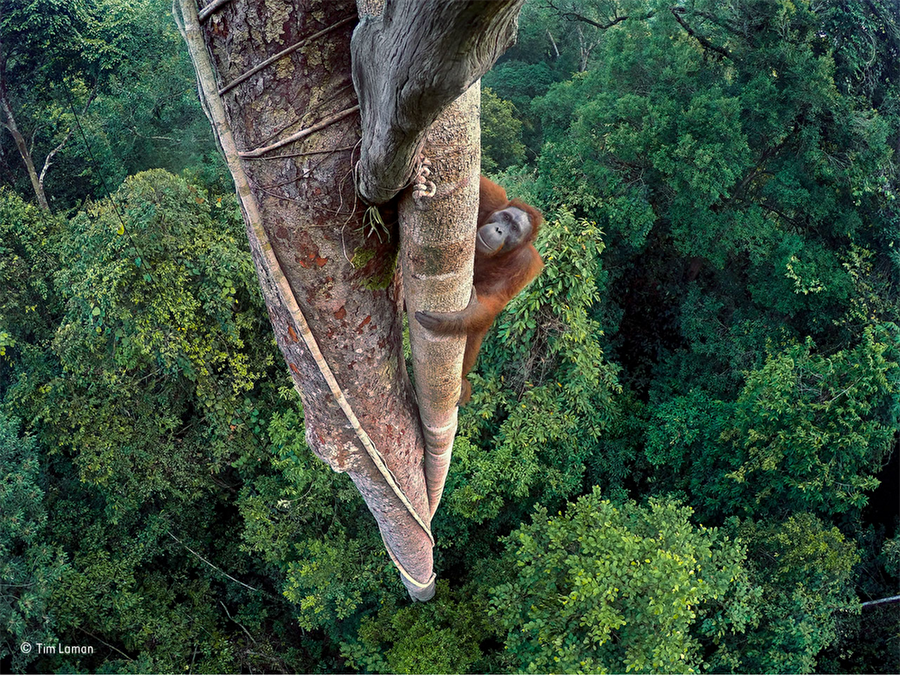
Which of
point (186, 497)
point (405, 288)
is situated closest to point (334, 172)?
point (405, 288)

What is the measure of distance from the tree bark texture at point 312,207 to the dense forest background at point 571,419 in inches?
123

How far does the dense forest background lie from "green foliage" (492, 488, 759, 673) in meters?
0.03

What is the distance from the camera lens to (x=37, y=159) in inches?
338

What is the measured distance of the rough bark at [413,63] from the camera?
0.81 m

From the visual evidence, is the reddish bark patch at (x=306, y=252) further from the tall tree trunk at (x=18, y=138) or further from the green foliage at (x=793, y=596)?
the tall tree trunk at (x=18, y=138)

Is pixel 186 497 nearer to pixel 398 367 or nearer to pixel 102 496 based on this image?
pixel 102 496

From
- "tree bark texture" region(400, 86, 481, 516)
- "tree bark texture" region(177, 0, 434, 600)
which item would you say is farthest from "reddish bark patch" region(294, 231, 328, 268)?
"tree bark texture" region(400, 86, 481, 516)

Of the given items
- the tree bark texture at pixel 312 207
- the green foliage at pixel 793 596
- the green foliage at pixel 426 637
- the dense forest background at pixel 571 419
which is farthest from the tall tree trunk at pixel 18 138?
the green foliage at pixel 793 596

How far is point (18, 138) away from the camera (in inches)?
313

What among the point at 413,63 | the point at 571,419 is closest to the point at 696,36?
the point at 571,419

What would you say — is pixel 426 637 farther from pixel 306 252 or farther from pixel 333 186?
pixel 333 186

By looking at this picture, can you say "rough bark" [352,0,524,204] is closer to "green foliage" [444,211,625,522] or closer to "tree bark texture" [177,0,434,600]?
"tree bark texture" [177,0,434,600]

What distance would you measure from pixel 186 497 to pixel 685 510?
15.9 feet

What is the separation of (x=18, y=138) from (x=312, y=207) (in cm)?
879
